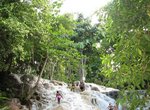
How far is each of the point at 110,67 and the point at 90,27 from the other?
110ft

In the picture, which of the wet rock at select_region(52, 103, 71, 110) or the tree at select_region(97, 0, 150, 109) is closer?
the tree at select_region(97, 0, 150, 109)

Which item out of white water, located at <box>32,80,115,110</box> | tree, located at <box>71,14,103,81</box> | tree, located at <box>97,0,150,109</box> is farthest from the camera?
tree, located at <box>71,14,103,81</box>

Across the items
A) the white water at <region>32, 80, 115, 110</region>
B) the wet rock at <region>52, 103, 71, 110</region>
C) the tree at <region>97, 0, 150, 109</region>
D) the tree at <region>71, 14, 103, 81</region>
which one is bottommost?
the wet rock at <region>52, 103, 71, 110</region>

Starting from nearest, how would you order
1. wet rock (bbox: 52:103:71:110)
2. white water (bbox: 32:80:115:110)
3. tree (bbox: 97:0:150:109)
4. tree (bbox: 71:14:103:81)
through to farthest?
tree (bbox: 97:0:150:109)
wet rock (bbox: 52:103:71:110)
white water (bbox: 32:80:115:110)
tree (bbox: 71:14:103:81)

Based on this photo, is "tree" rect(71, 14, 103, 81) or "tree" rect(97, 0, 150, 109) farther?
"tree" rect(71, 14, 103, 81)

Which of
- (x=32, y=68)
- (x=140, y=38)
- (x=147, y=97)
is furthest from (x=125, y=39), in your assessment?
(x=32, y=68)

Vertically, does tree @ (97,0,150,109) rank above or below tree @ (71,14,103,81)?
below

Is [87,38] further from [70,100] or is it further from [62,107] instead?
[62,107]

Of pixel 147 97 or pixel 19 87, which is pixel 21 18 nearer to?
pixel 19 87

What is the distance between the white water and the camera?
20219mm

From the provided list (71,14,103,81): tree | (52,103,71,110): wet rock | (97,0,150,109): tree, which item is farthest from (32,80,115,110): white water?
(97,0,150,109): tree

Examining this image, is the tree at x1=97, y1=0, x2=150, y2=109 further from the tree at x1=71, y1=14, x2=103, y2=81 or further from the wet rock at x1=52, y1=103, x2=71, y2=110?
the tree at x1=71, y1=14, x2=103, y2=81

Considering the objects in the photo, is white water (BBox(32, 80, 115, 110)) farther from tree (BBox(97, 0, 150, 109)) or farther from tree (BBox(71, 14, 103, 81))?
tree (BBox(97, 0, 150, 109))

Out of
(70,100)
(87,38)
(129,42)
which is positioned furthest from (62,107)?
(87,38)
